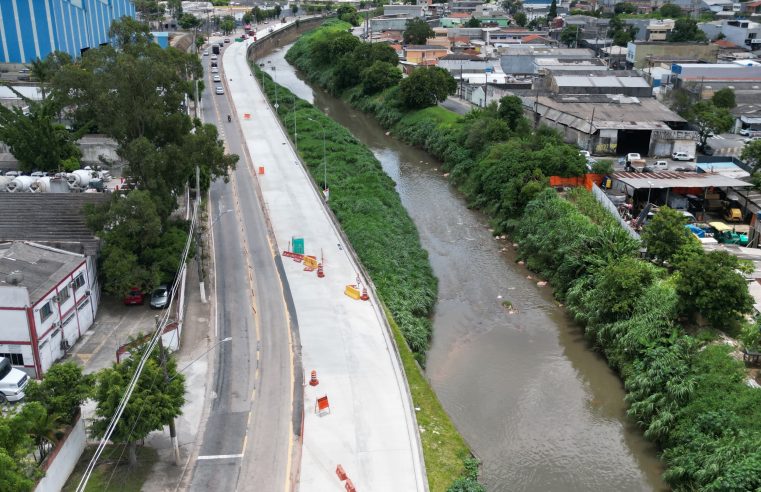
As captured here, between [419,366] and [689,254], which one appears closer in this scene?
[419,366]

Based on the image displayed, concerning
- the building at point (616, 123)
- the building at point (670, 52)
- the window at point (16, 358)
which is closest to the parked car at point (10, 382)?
the window at point (16, 358)

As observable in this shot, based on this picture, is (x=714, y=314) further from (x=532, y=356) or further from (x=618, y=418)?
(x=532, y=356)

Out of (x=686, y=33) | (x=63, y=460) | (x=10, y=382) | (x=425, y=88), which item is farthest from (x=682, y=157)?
(x=686, y=33)

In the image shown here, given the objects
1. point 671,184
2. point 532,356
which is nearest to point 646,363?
point 532,356

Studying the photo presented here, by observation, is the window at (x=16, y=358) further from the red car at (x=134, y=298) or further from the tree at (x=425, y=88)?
the tree at (x=425, y=88)

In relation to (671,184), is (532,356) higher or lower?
Answer: lower

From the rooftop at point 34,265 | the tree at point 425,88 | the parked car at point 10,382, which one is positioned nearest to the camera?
the parked car at point 10,382
